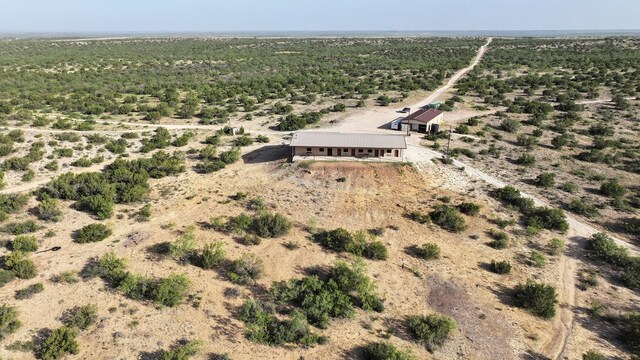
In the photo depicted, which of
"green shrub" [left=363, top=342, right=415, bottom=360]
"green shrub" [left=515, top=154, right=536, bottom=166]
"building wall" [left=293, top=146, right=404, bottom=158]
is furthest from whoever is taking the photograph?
"green shrub" [left=515, top=154, right=536, bottom=166]

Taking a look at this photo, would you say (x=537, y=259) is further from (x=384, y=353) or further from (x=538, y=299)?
(x=384, y=353)

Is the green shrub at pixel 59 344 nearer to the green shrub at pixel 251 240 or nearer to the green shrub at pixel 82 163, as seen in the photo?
the green shrub at pixel 251 240

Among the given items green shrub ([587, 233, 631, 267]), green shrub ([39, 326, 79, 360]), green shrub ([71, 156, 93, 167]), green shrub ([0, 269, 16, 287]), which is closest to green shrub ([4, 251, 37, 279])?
green shrub ([0, 269, 16, 287])

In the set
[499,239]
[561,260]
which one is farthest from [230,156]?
[561,260]

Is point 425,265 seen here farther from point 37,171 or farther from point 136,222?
point 37,171

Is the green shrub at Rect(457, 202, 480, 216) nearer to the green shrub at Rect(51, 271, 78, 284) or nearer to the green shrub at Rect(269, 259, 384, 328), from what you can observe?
the green shrub at Rect(269, 259, 384, 328)
